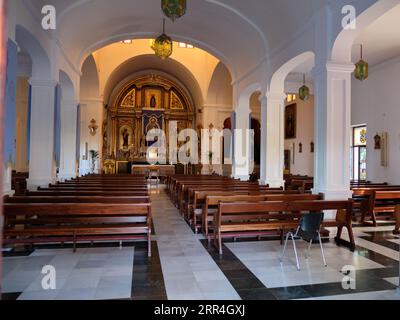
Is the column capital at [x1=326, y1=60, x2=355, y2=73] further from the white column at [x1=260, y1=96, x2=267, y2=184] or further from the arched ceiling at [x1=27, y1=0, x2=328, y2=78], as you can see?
the white column at [x1=260, y1=96, x2=267, y2=184]

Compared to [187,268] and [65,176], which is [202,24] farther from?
[187,268]

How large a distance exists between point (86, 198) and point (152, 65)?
14.2 metres

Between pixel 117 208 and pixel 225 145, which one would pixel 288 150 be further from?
pixel 117 208

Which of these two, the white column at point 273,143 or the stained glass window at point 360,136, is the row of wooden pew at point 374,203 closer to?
the white column at point 273,143

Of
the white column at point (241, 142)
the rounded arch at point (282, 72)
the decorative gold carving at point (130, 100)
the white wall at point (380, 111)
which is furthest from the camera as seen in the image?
the decorative gold carving at point (130, 100)

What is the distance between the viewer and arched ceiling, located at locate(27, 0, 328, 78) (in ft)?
22.7

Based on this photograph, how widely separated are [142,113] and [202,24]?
438 inches

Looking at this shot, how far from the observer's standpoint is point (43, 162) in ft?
22.8

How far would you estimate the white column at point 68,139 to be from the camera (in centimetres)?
960

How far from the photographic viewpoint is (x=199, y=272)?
3631 mm

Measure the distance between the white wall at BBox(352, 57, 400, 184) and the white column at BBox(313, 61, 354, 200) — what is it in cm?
576

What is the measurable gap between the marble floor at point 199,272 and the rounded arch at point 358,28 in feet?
10.9

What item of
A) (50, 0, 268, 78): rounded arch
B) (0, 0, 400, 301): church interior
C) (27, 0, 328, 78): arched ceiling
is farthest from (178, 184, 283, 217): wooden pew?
(50, 0, 268, 78): rounded arch

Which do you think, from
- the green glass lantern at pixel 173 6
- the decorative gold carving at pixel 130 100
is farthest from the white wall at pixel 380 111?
the decorative gold carving at pixel 130 100
